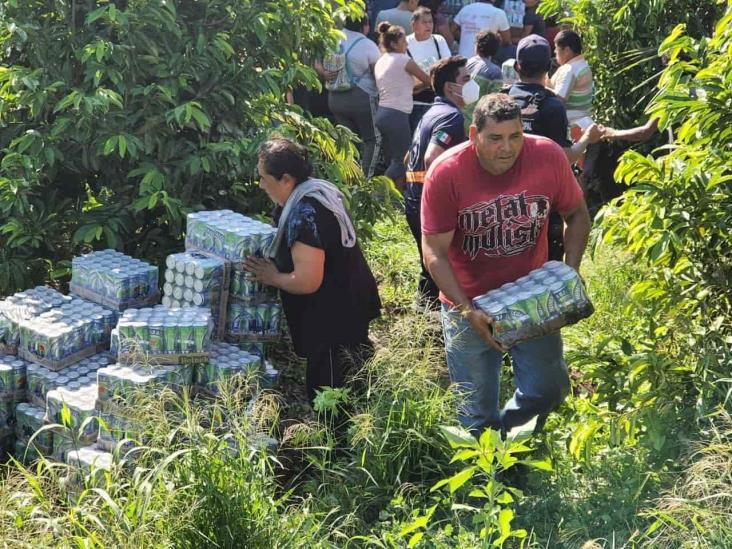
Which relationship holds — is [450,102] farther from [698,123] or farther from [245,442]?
[245,442]

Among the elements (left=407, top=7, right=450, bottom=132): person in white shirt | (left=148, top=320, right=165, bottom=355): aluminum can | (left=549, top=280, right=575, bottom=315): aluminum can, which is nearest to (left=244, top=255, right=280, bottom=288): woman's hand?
(left=148, top=320, right=165, bottom=355): aluminum can

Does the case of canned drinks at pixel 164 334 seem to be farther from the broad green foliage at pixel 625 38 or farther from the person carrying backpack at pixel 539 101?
the broad green foliage at pixel 625 38

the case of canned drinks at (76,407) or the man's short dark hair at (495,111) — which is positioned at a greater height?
the man's short dark hair at (495,111)

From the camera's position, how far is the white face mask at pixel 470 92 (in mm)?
6051

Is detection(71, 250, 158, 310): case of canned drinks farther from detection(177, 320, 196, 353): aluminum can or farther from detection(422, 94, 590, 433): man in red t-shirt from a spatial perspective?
detection(422, 94, 590, 433): man in red t-shirt

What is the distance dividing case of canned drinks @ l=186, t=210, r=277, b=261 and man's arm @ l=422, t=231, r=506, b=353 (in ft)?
2.99

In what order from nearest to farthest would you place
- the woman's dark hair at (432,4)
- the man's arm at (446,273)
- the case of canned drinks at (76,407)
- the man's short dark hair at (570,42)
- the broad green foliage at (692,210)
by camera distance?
1. the broad green foliage at (692,210)
2. the man's arm at (446,273)
3. the case of canned drinks at (76,407)
4. the man's short dark hair at (570,42)
5. the woman's dark hair at (432,4)

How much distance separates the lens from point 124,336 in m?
4.56

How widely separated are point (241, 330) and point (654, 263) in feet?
6.59

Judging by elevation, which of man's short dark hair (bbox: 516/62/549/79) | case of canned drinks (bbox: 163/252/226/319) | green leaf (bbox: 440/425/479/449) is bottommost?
green leaf (bbox: 440/425/479/449)

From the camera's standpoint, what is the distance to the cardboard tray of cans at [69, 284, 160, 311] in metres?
5.09

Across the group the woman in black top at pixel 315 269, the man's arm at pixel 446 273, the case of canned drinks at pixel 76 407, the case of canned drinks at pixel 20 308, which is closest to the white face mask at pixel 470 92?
the woman in black top at pixel 315 269

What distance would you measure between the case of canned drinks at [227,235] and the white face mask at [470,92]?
163 centimetres

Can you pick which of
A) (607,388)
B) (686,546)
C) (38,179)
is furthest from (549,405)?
(38,179)
